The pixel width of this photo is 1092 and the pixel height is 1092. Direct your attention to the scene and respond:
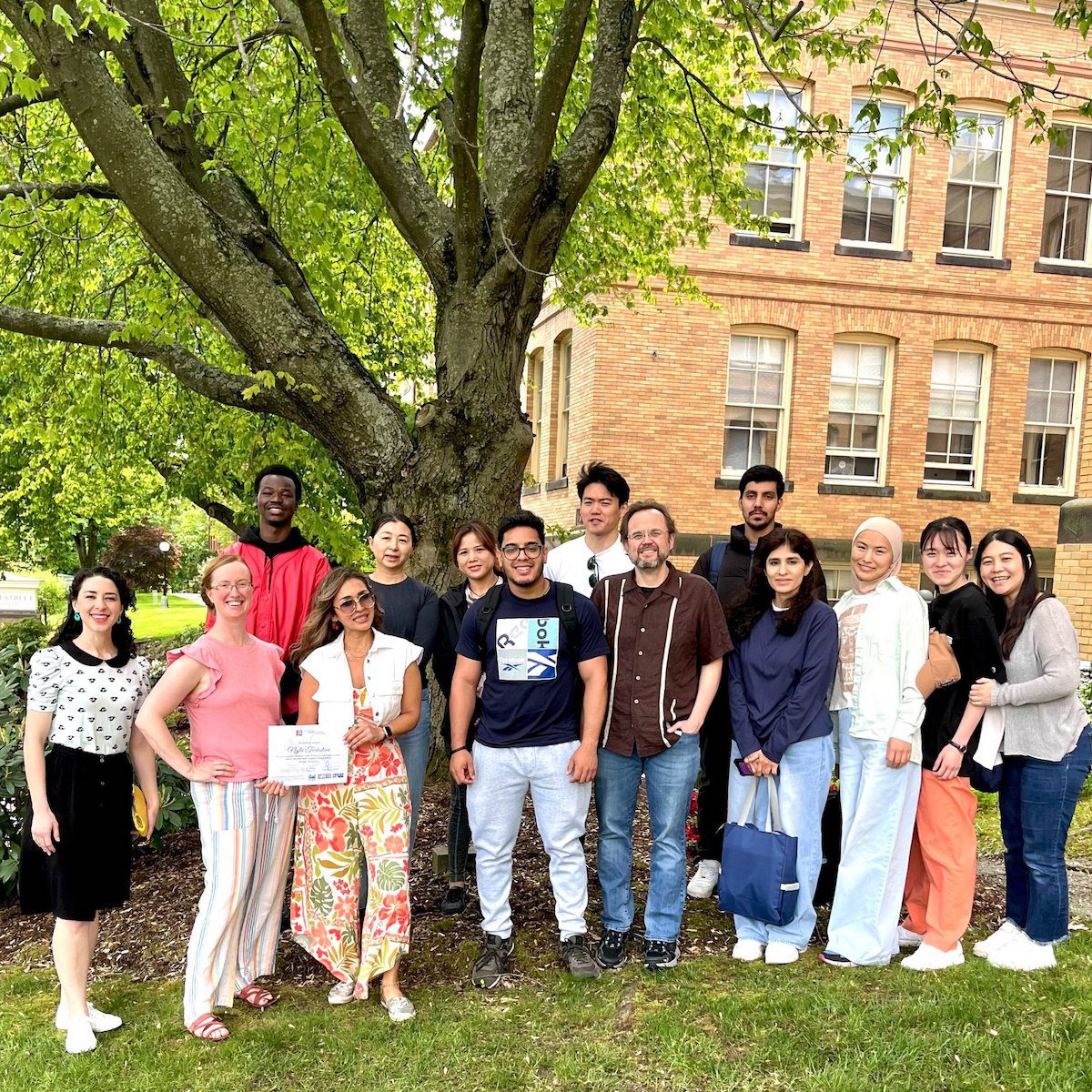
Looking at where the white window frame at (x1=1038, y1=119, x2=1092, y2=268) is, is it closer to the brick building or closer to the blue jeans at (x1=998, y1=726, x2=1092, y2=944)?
the brick building

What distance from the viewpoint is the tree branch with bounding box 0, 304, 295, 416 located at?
19.9ft

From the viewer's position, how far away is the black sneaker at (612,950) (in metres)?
4.27

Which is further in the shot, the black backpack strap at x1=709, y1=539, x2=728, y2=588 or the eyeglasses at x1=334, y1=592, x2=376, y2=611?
the black backpack strap at x1=709, y1=539, x2=728, y2=588

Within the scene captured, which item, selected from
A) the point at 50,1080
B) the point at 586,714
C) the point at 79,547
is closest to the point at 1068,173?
the point at 586,714

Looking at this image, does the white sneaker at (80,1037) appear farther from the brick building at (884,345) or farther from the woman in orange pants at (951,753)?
the brick building at (884,345)

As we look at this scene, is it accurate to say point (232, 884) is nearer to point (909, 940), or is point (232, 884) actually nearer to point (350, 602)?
point (350, 602)

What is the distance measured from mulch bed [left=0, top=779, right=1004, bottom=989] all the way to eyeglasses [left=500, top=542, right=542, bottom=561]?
197 cm

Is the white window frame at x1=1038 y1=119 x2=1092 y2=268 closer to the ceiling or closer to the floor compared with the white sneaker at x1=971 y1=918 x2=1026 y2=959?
closer to the ceiling

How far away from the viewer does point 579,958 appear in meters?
4.17

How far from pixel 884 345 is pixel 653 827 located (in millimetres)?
13163

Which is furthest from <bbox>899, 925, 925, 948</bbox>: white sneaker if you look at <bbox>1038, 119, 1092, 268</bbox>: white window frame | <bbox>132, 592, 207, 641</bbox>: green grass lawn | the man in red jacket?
<bbox>132, 592, 207, 641</bbox>: green grass lawn

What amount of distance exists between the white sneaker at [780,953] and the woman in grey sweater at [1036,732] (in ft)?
3.10

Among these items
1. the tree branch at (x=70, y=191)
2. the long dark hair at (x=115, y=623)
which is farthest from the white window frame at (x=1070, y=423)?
the long dark hair at (x=115, y=623)

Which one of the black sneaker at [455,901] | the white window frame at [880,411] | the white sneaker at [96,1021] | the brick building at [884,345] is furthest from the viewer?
the white window frame at [880,411]
